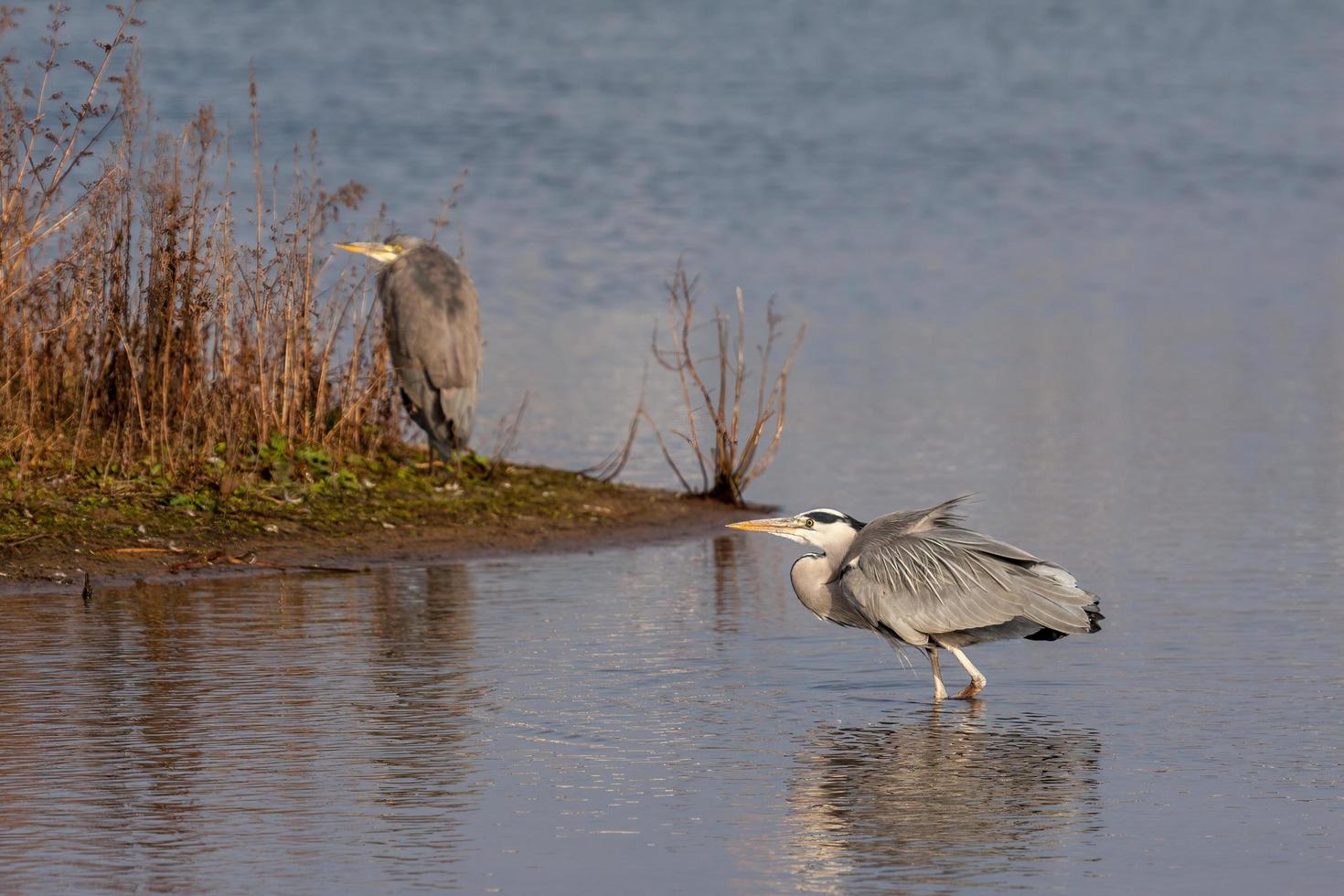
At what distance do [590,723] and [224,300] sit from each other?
507 centimetres

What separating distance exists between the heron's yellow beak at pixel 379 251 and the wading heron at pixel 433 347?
423 millimetres

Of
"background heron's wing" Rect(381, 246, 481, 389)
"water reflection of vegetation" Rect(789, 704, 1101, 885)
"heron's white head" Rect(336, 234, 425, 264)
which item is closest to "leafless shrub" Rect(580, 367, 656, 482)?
"background heron's wing" Rect(381, 246, 481, 389)

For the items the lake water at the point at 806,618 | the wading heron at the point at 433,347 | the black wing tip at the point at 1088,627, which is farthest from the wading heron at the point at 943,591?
the wading heron at the point at 433,347

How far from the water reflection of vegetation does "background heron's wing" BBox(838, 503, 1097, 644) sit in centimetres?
43

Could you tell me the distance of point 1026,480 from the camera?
14.4 metres

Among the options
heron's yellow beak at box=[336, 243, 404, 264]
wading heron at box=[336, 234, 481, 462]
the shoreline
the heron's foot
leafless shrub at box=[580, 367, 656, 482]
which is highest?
heron's yellow beak at box=[336, 243, 404, 264]

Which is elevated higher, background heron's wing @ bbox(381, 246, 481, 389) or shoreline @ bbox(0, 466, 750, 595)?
background heron's wing @ bbox(381, 246, 481, 389)

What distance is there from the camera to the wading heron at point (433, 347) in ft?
45.8

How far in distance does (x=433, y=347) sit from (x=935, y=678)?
613 cm

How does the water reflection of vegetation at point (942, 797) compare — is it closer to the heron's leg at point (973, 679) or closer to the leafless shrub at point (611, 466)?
the heron's leg at point (973, 679)

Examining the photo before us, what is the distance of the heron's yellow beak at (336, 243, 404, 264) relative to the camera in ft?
48.2

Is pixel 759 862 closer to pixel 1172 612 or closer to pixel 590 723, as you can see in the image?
pixel 590 723

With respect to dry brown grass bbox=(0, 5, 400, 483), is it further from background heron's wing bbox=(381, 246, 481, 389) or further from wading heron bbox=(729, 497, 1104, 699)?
wading heron bbox=(729, 497, 1104, 699)

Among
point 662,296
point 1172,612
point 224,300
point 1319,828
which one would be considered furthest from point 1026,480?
point 662,296
